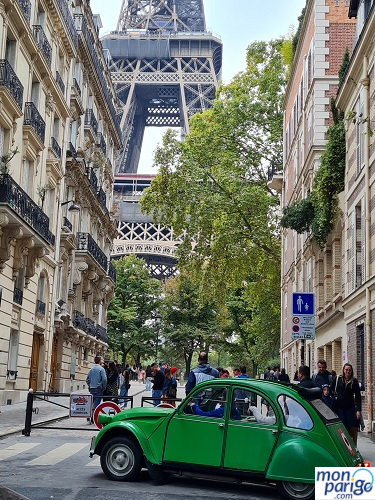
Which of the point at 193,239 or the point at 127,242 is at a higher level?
the point at 127,242

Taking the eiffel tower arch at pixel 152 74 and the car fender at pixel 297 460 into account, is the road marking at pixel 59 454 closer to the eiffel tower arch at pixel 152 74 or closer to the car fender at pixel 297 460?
the car fender at pixel 297 460

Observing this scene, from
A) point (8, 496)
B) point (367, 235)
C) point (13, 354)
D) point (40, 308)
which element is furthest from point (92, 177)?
point (8, 496)

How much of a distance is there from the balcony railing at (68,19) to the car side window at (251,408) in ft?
77.3

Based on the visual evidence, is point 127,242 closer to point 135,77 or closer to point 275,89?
point 135,77

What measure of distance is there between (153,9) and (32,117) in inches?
4333

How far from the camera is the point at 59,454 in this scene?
12.8m

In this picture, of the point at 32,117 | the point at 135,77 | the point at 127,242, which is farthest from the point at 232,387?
the point at 135,77

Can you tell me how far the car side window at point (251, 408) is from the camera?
9320 mm

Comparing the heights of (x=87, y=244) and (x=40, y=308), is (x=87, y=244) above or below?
above

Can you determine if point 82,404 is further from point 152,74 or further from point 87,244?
point 152,74

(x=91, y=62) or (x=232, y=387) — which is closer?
(x=232, y=387)

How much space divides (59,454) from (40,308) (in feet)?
58.2

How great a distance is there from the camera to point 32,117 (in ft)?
84.6

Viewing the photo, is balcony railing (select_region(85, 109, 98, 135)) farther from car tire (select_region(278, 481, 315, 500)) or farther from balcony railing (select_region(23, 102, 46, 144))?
car tire (select_region(278, 481, 315, 500))
